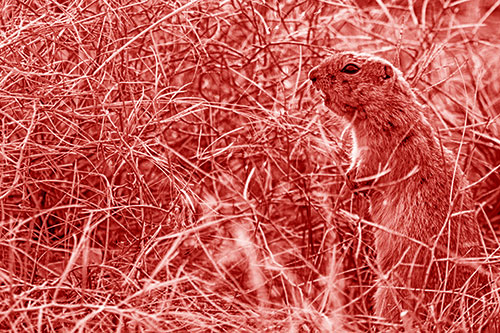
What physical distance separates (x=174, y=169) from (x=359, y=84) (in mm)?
848

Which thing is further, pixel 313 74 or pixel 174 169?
pixel 313 74

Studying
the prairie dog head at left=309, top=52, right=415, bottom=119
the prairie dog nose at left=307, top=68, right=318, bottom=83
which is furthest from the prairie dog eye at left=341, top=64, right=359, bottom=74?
the prairie dog nose at left=307, top=68, right=318, bottom=83

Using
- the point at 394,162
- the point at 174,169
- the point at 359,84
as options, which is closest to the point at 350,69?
the point at 359,84

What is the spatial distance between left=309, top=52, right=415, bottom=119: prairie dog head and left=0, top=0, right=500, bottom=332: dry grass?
0.34ft

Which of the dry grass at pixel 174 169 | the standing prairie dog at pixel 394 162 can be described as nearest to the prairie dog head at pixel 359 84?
the standing prairie dog at pixel 394 162

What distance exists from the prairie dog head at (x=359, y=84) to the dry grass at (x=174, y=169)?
0.34ft

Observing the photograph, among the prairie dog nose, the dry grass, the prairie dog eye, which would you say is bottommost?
the dry grass

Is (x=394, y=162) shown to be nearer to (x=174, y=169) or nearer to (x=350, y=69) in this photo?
(x=350, y=69)

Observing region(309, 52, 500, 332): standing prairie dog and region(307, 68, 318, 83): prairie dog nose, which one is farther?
region(307, 68, 318, 83): prairie dog nose

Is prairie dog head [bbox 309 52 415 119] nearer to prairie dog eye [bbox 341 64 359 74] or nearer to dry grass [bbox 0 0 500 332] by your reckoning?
prairie dog eye [bbox 341 64 359 74]

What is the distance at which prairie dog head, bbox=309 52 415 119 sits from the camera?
3340mm

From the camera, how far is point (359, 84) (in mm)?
3365

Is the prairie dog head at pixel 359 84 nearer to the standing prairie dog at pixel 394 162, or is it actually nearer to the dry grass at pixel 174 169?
the standing prairie dog at pixel 394 162

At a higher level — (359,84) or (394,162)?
(359,84)
